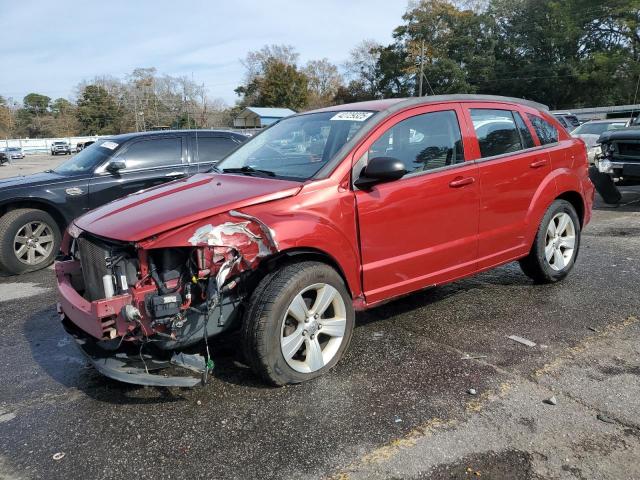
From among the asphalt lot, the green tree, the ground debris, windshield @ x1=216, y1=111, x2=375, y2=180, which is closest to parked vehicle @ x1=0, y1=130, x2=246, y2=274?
the asphalt lot

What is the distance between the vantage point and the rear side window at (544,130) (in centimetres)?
490

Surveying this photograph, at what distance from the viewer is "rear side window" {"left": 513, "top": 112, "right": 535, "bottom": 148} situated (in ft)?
15.5

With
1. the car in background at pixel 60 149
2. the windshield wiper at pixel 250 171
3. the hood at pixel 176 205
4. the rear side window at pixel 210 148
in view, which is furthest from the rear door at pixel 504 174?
the car in background at pixel 60 149

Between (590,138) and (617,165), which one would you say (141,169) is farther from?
(590,138)

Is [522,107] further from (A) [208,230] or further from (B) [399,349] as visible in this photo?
(A) [208,230]

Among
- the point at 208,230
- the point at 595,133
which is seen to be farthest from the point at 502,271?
the point at 595,133

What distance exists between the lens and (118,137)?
298 inches

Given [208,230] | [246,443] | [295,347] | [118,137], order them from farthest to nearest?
[118,137]
[295,347]
[208,230]
[246,443]

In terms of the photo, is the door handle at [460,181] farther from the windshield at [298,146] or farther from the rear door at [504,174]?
the windshield at [298,146]

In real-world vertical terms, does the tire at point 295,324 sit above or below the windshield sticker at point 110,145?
below

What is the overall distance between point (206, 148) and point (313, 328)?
17.2ft

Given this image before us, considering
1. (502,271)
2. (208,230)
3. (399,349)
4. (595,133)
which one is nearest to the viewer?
(208,230)

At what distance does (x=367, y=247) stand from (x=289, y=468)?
5.15 feet

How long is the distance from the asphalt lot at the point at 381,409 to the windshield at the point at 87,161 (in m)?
3.26
